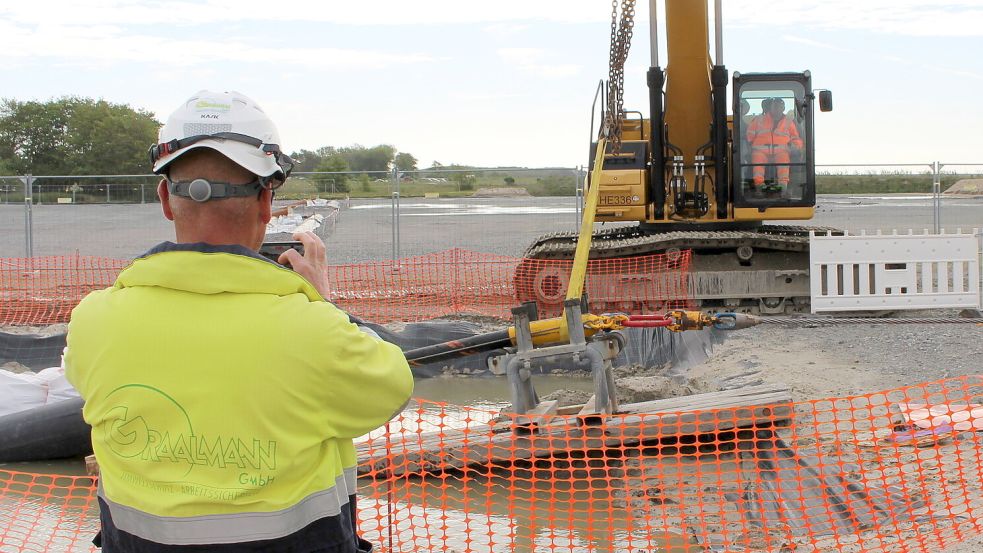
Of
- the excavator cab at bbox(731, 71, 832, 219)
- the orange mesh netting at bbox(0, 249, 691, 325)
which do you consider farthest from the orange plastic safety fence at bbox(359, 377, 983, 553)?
the orange mesh netting at bbox(0, 249, 691, 325)

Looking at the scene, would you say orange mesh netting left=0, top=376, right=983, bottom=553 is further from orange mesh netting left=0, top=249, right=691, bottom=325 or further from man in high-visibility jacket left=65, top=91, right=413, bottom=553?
orange mesh netting left=0, top=249, right=691, bottom=325

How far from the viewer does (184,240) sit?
2.08 meters

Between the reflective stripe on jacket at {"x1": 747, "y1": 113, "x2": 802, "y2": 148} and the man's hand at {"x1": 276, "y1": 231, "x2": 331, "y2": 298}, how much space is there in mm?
10729

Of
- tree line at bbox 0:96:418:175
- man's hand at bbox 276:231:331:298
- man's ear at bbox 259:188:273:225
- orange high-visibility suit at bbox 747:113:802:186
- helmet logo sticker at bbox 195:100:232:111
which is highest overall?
tree line at bbox 0:96:418:175

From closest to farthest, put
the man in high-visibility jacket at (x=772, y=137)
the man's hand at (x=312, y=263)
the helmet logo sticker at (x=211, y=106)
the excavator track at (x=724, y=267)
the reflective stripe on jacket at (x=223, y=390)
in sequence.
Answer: the reflective stripe on jacket at (x=223, y=390)
the helmet logo sticker at (x=211, y=106)
the man's hand at (x=312, y=263)
the man in high-visibility jacket at (x=772, y=137)
the excavator track at (x=724, y=267)

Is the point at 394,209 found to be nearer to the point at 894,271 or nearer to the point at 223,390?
Answer: the point at 894,271

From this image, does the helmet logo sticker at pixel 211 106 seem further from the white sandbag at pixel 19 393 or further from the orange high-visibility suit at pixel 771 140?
the orange high-visibility suit at pixel 771 140

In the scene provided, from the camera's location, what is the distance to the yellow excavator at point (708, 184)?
1217cm

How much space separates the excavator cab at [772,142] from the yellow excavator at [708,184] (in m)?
0.01

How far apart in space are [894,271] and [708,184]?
2623 mm

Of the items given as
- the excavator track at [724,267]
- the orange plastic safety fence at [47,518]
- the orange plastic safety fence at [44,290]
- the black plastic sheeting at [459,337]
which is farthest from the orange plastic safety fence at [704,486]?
the orange plastic safety fence at [44,290]

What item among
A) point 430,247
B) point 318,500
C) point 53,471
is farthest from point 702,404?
point 430,247

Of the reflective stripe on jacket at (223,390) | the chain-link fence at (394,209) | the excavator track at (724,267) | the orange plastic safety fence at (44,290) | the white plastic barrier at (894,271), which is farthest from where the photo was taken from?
the chain-link fence at (394,209)

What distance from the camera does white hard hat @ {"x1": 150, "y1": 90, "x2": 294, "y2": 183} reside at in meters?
2.03
